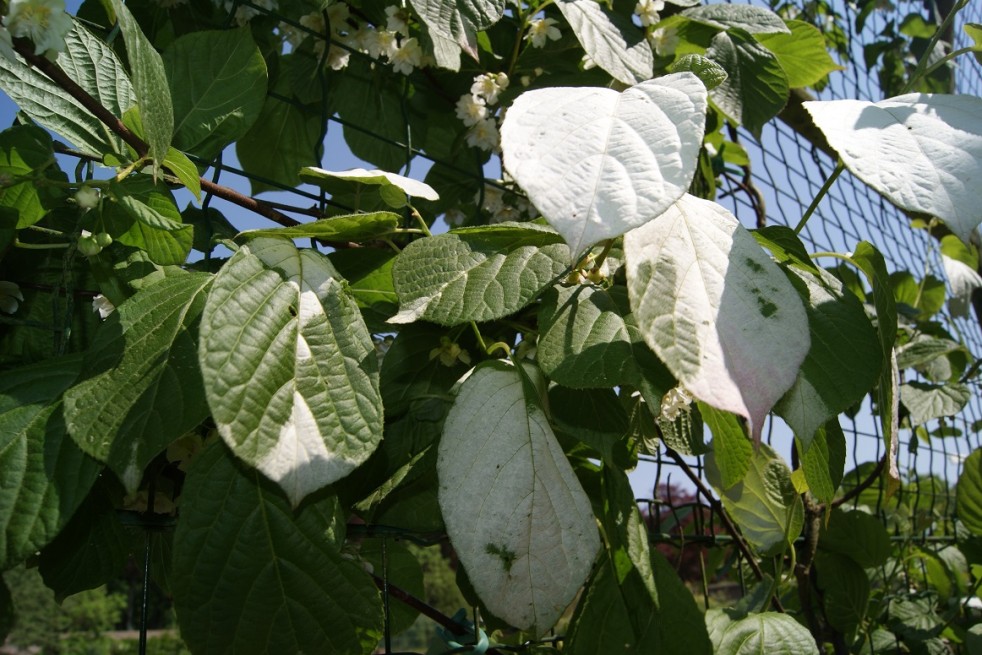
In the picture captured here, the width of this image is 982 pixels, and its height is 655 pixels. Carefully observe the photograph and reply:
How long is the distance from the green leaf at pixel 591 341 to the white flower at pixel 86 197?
30cm

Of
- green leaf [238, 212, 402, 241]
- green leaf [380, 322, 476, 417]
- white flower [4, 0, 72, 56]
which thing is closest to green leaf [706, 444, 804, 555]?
green leaf [380, 322, 476, 417]

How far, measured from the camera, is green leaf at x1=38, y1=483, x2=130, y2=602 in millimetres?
505

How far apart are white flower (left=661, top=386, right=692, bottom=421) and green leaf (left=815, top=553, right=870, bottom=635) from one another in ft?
1.78

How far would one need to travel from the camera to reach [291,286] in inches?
17.2

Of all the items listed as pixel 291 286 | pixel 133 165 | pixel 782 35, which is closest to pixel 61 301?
pixel 133 165

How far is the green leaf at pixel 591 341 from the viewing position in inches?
18.0

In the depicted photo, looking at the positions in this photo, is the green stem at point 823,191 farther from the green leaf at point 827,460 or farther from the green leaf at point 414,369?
A: the green leaf at point 414,369

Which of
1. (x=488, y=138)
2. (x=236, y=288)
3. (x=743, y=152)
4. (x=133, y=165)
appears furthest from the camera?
(x=743, y=152)

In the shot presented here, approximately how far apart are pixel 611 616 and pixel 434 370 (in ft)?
0.74

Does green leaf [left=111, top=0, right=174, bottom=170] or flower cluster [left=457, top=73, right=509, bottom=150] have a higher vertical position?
green leaf [left=111, top=0, right=174, bottom=170]

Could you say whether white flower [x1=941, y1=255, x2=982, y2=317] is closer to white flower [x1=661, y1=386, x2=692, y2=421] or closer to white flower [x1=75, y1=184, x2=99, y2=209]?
white flower [x1=661, y1=386, x2=692, y2=421]

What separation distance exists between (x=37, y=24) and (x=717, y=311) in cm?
41

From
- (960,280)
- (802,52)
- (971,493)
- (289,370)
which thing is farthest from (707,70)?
(960,280)

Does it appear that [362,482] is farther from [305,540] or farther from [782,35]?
[782,35]
